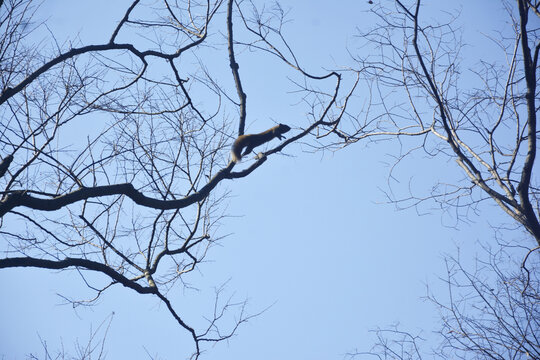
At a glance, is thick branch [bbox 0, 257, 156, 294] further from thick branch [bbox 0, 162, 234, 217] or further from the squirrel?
the squirrel

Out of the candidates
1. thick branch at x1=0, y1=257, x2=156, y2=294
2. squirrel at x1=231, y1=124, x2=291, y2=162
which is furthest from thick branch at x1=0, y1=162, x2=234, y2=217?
squirrel at x1=231, y1=124, x2=291, y2=162

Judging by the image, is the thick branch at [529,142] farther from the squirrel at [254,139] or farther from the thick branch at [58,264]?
the thick branch at [58,264]

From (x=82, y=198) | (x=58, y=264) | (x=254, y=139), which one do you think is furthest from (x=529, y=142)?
(x=58, y=264)

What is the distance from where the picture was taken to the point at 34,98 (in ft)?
13.2

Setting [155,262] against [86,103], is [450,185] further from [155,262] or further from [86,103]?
[86,103]

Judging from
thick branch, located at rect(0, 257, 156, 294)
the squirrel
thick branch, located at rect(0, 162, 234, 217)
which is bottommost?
thick branch, located at rect(0, 257, 156, 294)

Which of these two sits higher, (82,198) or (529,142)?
(82,198)

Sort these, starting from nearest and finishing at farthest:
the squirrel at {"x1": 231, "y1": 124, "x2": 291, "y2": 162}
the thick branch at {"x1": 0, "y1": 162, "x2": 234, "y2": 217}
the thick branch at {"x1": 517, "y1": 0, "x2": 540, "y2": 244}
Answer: the thick branch at {"x1": 0, "y1": 162, "x2": 234, "y2": 217}
the thick branch at {"x1": 517, "y1": 0, "x2": 540, "y2": 244}
the squirrel at {"x1": 231, "y1": 124, "x2": 291, "y2": 162}

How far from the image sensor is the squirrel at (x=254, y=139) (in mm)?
4668

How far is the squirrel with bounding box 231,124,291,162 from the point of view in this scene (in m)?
4.67

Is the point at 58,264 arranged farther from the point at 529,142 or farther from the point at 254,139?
the point at 529,142

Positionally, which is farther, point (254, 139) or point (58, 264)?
point (254, 139)

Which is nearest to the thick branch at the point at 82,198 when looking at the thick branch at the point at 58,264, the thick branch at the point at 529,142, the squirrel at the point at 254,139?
the thick branch at the point at 58,264

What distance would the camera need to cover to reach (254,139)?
547 cm
